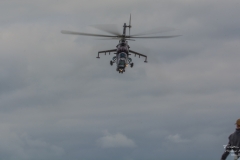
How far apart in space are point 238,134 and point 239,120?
96 cm

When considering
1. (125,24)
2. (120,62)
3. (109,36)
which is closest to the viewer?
(120,62)

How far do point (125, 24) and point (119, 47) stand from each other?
2202 centimetres

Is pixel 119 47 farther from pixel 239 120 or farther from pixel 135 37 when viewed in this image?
pixel 239 120

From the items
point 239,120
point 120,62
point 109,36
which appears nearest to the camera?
point 239,120

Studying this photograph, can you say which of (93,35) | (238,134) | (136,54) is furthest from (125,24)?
(238,134)

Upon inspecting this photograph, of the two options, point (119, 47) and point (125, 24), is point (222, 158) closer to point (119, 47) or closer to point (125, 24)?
point (119, 47)

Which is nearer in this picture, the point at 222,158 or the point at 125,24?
the point at 222,158

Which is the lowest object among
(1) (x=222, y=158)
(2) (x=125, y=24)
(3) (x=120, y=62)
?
(1) (x=222, y=158)

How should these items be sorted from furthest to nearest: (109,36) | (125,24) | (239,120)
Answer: (125,24), (109,36), (239,120)

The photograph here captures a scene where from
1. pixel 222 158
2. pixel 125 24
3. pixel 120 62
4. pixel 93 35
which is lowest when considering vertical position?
pixel 222 158

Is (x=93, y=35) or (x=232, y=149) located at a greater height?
(x=93, y=35)

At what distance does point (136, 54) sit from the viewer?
107500 millimetres

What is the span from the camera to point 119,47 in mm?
99438

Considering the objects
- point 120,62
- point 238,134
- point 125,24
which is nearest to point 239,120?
point 238,134
